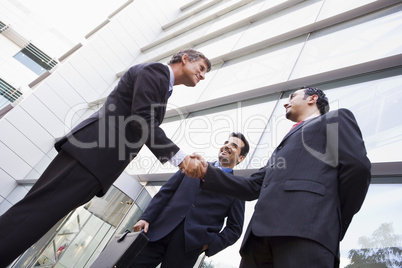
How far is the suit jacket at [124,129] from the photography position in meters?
1.49

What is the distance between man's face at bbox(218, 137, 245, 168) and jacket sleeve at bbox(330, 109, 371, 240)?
1518 mm

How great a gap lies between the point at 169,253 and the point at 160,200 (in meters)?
0.51

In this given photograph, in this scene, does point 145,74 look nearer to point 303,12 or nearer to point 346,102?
point 346,102

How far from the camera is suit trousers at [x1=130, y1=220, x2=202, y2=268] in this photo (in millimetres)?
2033

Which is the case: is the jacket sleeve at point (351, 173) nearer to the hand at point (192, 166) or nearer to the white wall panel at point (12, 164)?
the hand at point (192, 166)

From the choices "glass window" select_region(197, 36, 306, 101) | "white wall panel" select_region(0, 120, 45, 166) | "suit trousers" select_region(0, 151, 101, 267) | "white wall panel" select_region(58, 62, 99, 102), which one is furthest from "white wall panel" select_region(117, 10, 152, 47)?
"suit trousers" select_region(0, 151, 101, 267)

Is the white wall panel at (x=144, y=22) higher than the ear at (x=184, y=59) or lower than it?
higher

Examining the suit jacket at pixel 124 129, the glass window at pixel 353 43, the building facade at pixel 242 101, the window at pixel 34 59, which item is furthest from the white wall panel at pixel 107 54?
the suit jacket at pixel 124 129

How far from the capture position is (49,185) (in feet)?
4.47

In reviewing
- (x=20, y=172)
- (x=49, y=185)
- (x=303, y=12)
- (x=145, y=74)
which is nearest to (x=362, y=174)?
(x=145, y=74)

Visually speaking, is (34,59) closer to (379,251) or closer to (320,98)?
(320,98)

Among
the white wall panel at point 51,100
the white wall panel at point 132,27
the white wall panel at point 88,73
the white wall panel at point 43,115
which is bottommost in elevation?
the white wall panel at point 43,115

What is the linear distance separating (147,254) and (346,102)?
3.13 metres

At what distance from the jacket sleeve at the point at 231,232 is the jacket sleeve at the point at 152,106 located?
95cm
